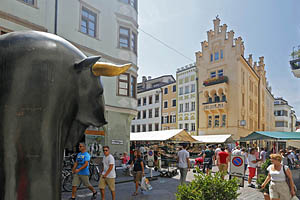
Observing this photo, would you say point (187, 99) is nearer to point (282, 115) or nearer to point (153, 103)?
point (153, 103)

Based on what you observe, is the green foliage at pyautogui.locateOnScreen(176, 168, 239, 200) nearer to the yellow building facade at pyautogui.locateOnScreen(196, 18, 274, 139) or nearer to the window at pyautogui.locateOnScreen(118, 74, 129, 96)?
the window at pyautogui.locateOnScreen(118, 74, 129, 96)

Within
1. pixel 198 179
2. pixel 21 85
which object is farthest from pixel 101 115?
pixel 198 179

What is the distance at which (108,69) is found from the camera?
198cm

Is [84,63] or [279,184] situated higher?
[84,63]

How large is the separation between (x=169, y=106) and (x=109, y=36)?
29774 millimetres

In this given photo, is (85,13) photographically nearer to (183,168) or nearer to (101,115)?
(183,168)

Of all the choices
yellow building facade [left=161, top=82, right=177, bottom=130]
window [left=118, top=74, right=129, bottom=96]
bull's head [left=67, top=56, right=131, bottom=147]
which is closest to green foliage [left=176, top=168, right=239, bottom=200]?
bull's head [left=67, top=56, right=131, bottom=147]

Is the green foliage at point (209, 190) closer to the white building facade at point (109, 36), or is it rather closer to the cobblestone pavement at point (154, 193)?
the cobblestone pavement at point (154, 193)

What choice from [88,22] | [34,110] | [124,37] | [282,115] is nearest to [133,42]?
[124,37]

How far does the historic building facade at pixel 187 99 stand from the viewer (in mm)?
40625

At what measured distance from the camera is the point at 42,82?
1.75 m

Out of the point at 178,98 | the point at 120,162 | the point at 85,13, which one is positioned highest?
the point at 85,13

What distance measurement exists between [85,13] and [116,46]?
288 centimetres

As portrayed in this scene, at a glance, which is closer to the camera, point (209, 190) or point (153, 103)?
point (209, 190)
